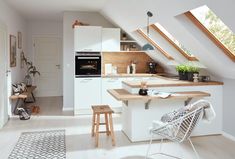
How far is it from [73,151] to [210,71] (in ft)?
9.67

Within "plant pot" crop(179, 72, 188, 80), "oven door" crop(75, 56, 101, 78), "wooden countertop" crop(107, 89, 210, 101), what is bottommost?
"wooden countertop" crop(107, 89, 210, 101)

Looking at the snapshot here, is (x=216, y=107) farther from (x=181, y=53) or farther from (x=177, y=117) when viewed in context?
(x=177, y=117)

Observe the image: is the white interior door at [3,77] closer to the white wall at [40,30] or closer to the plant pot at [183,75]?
the white wall at [40,30]

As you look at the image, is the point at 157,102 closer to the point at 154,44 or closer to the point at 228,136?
the point at 228,136

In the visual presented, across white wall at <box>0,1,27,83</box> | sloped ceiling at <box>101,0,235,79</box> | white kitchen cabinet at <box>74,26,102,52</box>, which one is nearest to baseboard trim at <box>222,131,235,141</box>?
sloped ceiling at <box>101,0,235,79</box>

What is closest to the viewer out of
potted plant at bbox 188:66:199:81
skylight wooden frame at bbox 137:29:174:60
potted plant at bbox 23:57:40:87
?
potted plant at bbox 188:66:199:81

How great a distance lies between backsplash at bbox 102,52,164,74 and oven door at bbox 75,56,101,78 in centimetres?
63

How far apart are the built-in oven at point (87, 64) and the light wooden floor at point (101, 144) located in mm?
1261

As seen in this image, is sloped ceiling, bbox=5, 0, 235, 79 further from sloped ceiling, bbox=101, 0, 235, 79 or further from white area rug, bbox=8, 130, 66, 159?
white area rug, bbox=8, 130, 66, 159

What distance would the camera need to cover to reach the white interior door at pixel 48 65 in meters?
9.23

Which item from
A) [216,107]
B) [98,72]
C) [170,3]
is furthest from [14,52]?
[216,107]

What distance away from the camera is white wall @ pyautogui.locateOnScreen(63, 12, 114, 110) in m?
6.80

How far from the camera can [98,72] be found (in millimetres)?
6402

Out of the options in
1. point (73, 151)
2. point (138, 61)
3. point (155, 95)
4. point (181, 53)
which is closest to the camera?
point (73, 151)
